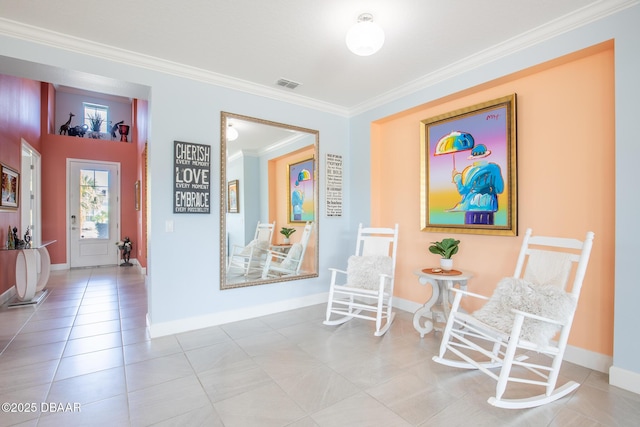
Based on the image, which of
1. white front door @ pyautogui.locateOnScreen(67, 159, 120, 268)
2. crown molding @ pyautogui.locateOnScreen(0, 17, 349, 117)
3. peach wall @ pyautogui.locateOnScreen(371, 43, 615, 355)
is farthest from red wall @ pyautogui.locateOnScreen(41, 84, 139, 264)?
peach wall @ pyautogui.locateOnScreen(371, 43, 615, 355)

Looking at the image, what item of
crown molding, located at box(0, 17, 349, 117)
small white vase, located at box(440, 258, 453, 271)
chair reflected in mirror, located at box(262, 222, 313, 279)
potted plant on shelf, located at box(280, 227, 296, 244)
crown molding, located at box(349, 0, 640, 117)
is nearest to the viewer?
crown molding, located at box(349, 0, 640, 117)

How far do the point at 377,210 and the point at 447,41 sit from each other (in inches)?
81.2

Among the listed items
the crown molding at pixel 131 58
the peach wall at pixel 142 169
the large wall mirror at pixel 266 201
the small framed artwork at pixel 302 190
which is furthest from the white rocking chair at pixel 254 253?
the peach wall at pixel 142 169

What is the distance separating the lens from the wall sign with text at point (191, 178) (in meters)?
3.05

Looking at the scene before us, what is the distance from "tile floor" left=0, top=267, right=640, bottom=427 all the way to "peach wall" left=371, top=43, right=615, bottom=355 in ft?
2.13

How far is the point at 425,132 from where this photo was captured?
352cm

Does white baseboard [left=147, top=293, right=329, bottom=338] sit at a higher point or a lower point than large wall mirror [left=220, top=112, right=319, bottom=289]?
lower

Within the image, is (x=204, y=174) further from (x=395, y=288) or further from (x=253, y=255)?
(x=395, y=288)

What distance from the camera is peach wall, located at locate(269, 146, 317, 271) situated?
12.5 feet

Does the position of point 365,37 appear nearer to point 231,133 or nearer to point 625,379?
point 231,133

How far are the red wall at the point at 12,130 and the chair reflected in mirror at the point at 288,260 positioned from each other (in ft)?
11.1

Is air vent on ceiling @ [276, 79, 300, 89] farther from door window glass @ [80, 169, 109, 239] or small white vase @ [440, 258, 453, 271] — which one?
door window glass @ [80, 169, 109, 239]

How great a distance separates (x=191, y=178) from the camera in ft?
10.2

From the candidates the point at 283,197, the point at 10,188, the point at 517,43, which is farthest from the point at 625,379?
the point at 10,188
